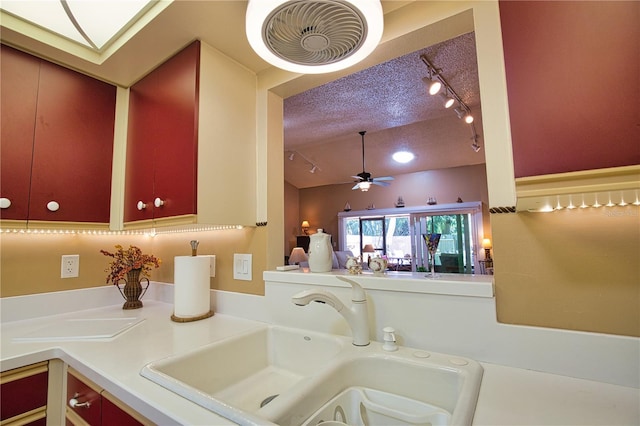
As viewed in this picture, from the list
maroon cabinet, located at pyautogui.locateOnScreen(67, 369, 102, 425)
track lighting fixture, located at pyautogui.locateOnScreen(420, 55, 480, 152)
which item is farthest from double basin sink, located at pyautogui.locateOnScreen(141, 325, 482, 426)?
track lighting fixture, located at pyautogui.locateOnScreen(420, 55, 480, 152)

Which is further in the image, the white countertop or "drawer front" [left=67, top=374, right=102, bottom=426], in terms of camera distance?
"drawer front" [left=67, top=374, right=102, bottom=426]

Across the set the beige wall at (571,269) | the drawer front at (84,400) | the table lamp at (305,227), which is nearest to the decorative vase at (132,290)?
the drawer front at (84,400)

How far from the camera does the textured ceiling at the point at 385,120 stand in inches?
105

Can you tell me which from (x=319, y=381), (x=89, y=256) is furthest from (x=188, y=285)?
(x=319, y=381)

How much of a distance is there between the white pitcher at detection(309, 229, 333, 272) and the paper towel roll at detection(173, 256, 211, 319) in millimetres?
524

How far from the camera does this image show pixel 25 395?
944mm

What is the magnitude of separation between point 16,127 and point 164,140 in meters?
0.60

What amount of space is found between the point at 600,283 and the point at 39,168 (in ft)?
6.88

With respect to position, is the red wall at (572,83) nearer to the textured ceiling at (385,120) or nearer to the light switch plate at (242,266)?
the light switch plate at (242,266)

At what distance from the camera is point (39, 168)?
1.32 m

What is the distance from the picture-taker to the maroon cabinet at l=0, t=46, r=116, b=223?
1.25m

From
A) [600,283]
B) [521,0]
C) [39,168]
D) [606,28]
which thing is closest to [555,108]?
[606,28]

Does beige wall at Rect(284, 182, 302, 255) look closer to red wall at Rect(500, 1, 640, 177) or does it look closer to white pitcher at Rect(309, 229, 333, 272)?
white pitcher at Rect(309, 229, 333, 272)

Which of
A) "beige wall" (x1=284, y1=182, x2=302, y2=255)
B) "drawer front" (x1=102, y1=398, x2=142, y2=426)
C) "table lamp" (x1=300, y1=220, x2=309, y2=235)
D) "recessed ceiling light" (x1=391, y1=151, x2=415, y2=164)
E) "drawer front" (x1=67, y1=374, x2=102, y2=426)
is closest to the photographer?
"drawer front" (x1=102, y1=398, x2=142, y2=426)
